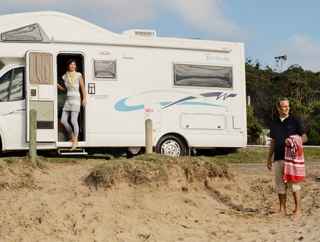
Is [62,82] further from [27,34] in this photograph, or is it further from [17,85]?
[27,34]

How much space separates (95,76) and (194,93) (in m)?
2.52

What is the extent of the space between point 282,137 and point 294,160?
36 cm

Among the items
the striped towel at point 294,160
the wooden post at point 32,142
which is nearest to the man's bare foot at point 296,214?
the striped towel at point 294,160

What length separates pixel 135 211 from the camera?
344 inches

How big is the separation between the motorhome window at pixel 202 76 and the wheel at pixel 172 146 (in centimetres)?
134

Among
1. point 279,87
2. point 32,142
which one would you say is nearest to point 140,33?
point 32,142

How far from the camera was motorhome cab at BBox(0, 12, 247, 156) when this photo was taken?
47.4ft

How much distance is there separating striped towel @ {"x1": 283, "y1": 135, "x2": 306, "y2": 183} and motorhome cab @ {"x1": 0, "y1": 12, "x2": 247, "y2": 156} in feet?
21.7

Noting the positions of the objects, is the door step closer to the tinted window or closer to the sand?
the tinted window

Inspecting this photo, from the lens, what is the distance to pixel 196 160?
1065 centimetres

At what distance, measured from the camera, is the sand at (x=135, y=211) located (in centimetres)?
797

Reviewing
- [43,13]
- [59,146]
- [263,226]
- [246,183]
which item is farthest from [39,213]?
[43,13]

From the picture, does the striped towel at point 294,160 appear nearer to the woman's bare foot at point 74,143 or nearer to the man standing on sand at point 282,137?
the man standing on sand at point 282,137

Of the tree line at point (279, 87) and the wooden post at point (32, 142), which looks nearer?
the wooden post at point (32, 142)
